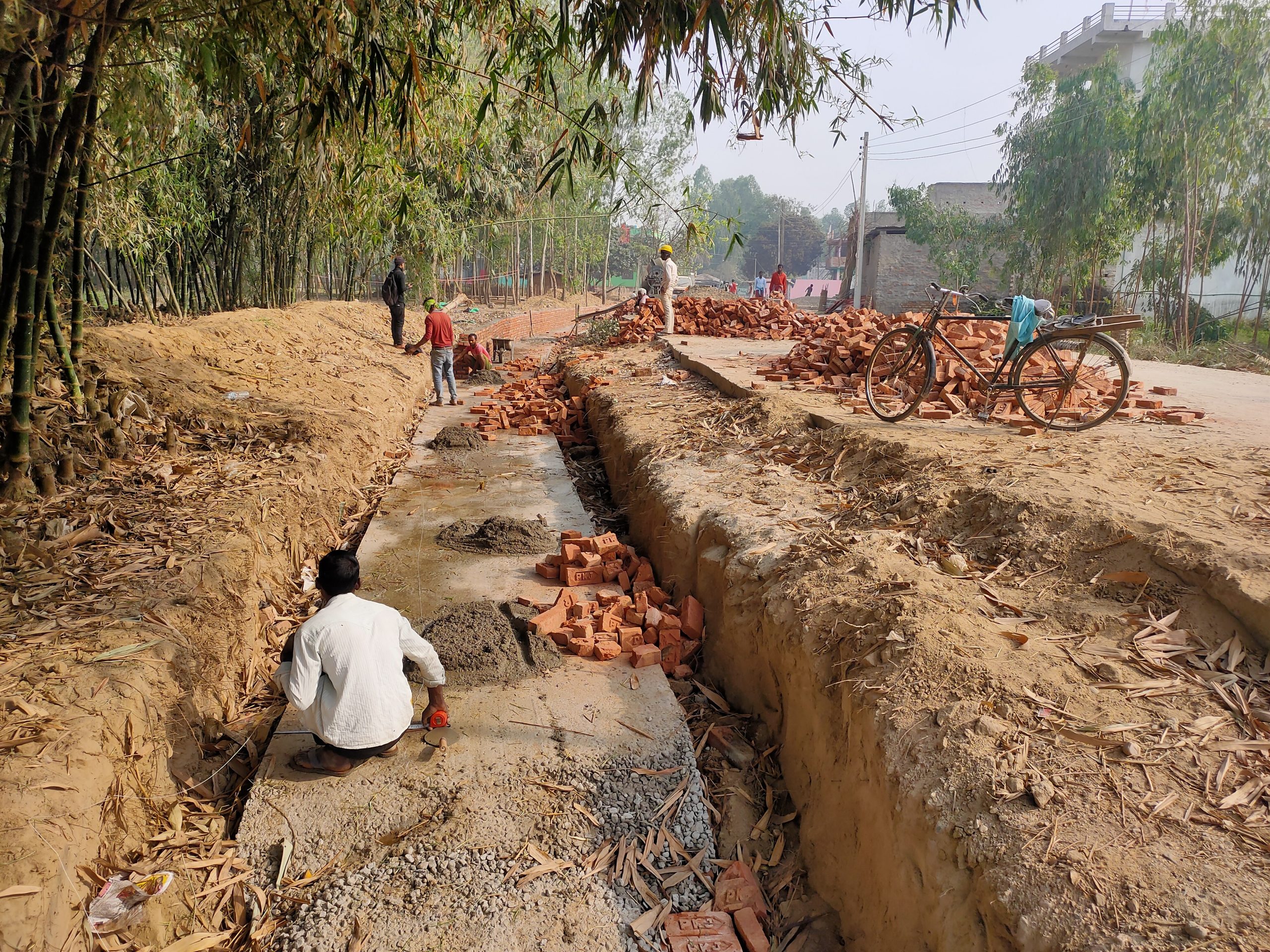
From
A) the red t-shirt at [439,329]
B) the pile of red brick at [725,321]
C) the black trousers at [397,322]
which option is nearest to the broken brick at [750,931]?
the red t-shirt at [439,329]

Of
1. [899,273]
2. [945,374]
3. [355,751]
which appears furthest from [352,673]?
[899,273]

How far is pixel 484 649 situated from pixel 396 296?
10641 millimetres

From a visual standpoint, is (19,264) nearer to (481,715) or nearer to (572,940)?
(481,715)

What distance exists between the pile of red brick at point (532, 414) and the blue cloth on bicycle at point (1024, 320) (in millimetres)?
5635

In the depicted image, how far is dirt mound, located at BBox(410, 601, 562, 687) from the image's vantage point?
4.16 m

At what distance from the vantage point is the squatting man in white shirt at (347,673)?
3.18m

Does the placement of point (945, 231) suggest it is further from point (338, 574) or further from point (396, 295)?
point (338, 574)

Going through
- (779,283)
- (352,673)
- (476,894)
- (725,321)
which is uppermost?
(779,283)

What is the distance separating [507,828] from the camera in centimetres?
318

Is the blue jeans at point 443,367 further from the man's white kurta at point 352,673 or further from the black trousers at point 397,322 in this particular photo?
the man's white kurta at point 352,673

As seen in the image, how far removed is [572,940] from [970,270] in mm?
25844

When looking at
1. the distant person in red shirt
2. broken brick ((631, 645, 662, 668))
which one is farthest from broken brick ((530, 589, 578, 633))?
the distant person in red shirt

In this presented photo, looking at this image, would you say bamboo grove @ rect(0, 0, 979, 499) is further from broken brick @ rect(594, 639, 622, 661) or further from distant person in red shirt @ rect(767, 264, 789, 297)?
distant person in red shirt @ rect(767, 264, 789, 297)

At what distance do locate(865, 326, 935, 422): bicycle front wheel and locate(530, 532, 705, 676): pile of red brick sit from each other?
2.58m
